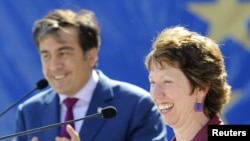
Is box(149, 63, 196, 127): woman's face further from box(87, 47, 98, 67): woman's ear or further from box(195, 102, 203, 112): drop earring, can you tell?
Result: box(87, 47, 98, 67): woman's ear

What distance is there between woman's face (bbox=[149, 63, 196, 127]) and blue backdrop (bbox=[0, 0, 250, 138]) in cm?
160

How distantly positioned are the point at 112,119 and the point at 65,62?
406mm

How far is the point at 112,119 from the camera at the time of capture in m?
3.65

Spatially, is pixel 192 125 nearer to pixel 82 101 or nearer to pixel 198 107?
pixel 198 107

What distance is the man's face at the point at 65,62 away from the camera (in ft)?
12.5

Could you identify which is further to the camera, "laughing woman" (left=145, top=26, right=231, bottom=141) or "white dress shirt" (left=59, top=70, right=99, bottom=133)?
"white dress shirt" (left=59, top=70, right=99, bottom=133)

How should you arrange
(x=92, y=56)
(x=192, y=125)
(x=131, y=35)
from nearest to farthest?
(x=192, y=125), (x=92, y=56), (x=131, y=35)

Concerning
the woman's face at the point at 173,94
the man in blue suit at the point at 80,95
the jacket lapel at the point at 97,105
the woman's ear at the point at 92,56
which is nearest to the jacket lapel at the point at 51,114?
the man in blue suit at the point at 80,95

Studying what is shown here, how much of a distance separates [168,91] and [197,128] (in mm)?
153

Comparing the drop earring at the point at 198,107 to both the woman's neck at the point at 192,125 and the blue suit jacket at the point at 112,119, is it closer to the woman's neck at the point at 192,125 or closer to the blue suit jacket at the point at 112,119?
the woman's neck at the point at 192,125

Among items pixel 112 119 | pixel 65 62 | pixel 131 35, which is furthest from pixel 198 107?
pixel 131 35

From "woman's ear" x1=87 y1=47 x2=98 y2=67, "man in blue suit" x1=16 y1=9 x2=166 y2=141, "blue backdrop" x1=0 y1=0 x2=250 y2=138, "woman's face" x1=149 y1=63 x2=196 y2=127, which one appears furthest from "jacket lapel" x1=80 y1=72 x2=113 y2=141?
"woman's face" x1=149 y1=63 x2=196 y2=127

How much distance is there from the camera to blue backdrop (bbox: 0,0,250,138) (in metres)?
4.23

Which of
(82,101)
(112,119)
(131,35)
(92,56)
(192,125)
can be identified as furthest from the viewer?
(131,35)
